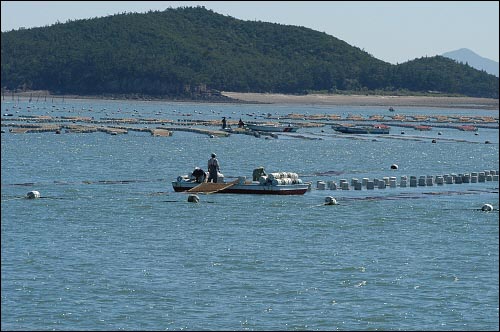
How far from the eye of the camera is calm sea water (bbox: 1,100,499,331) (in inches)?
1612

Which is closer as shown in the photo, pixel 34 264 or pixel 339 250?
pixel 34 264

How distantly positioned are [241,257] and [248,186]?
2581 centimetres

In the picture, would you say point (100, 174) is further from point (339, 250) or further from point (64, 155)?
point (339, 250)

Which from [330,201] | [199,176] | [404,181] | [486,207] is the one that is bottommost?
[486,207]

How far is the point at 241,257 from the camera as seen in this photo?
52.3 metres

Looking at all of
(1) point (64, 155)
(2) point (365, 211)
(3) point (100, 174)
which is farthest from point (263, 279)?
(1) point (64, 155)

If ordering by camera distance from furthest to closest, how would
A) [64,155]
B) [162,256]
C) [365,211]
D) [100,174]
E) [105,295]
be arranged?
[64,155] < [100,174] < [365,211] < [162,256] < [105,295]

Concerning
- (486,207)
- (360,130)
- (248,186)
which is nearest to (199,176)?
(248,186)

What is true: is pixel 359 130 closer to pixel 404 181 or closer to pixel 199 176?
pixel 404 181

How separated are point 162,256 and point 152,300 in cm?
967

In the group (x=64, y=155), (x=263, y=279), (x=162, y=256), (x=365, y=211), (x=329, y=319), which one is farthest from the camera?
(x=64, y=155)

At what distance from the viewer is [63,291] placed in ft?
145

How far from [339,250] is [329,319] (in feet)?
47.5

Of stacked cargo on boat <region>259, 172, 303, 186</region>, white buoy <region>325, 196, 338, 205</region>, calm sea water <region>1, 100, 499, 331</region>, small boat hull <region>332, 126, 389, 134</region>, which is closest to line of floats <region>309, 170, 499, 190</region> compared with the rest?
calm sea water <region>1, 100, 499, 331</region>
